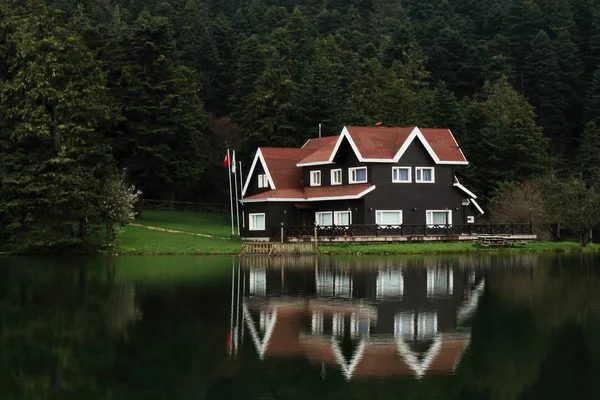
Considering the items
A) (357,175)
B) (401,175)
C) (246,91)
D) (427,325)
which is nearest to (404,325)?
(427,325)

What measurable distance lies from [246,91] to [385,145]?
3500 cm

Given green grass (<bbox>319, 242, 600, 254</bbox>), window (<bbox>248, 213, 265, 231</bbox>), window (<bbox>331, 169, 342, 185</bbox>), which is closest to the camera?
green grass (<bbox>319, 242, 600, 254</bbox>)

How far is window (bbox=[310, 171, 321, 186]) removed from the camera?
6875 centimetres

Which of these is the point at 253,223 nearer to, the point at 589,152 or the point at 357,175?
the point at 357,175

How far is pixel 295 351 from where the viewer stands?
2028 centimetres

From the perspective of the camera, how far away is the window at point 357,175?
6500 cm

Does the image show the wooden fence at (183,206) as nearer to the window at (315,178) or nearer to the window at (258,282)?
the window at (315,178)

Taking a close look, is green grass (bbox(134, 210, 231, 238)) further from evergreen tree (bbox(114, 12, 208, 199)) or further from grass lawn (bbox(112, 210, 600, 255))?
evergreen tree (bbox(114, 12, 208, 199))

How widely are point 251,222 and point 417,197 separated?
1300cm

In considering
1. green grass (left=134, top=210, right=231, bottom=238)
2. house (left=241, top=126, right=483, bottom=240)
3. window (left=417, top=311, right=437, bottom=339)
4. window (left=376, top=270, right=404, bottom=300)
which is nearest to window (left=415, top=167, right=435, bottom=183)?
house (left=241, top=126, right=483, bottom=240)

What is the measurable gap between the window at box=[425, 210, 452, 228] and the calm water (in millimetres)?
25824

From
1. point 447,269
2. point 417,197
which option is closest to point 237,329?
point 447,269

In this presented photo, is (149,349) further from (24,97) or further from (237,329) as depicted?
(24,97)

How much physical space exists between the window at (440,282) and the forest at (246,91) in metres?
26.5
